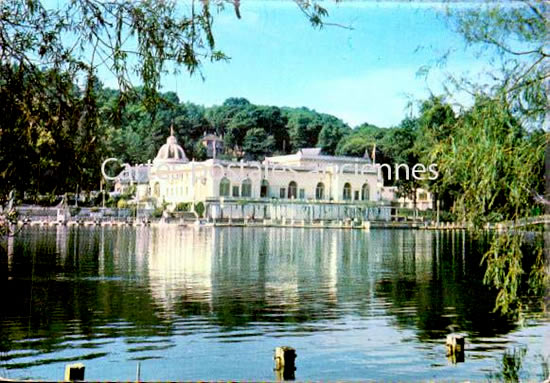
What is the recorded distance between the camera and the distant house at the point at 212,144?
8.11m

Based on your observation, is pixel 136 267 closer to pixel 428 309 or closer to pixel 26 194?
pixel 428 309

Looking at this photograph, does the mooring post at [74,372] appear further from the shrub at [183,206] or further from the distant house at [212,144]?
the shrub at [183,206]

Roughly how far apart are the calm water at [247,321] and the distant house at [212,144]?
1509mm

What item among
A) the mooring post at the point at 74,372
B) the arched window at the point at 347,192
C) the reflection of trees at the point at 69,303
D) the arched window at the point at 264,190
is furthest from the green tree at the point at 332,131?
the arched window at the point at 264,190

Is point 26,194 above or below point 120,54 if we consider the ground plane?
below

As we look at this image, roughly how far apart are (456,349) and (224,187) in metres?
16.7

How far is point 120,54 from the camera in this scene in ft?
9.14

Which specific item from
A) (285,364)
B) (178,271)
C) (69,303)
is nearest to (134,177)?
(178,271)

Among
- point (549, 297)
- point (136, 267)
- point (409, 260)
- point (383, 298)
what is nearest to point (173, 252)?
point (136, 267)

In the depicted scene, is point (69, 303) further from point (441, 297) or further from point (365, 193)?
point (365, 193)

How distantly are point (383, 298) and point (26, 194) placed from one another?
4392 millimetres

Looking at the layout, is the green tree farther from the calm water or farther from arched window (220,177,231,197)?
arched window (220,177,231,197)

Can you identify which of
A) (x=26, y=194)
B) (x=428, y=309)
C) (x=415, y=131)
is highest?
(x=415, y=131)

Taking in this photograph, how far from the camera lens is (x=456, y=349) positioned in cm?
390
